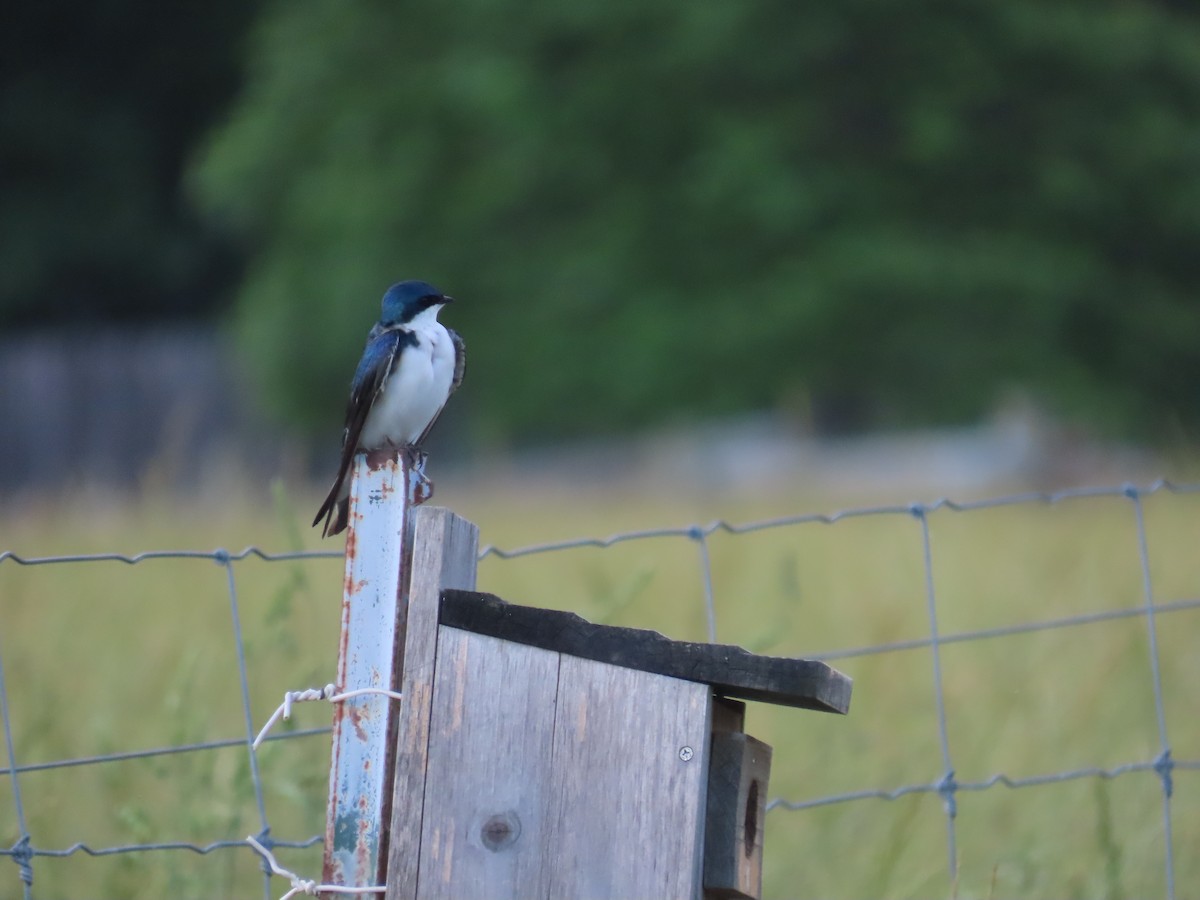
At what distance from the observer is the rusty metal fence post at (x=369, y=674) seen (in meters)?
1.77

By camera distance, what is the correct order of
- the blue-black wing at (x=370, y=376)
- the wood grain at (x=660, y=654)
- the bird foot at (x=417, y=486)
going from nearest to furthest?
the wood grain at (x=660, y=654)
the bird foot at (x=417, y=486)
the blue-black wing at (x=370, y=376)

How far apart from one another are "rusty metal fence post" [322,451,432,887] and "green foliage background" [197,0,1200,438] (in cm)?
1219

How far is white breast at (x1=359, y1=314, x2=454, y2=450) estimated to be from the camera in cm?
301

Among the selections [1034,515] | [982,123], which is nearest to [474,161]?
[982,123]

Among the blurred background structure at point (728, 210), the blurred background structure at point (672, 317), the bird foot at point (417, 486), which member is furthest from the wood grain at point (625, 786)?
the blurred background structure at point (728, 210)

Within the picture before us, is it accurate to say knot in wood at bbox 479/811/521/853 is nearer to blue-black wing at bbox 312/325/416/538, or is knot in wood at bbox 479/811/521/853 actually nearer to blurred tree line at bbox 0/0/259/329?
blue-black wing at bbox 312/325/416/538

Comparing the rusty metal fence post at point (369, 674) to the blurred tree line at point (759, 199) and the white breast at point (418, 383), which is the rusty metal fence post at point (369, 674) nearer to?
the white breast at point (418, 383)

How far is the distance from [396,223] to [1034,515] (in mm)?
10000

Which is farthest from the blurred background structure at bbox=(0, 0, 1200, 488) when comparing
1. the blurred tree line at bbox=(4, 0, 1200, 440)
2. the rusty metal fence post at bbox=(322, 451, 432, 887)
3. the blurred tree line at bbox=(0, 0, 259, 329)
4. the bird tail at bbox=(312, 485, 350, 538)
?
the rusty metal fence post at bbox=(322, 451, 432, 887)

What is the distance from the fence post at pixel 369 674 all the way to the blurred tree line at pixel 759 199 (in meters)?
12.0

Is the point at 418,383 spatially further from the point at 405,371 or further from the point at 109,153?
the point at 109,153

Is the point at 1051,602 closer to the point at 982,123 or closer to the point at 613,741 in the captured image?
the point at 613,741

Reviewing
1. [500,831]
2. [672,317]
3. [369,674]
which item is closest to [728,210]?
[672,317]

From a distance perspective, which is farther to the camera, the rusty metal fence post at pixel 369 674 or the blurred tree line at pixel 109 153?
the blurred tree line at pixel 109 153
